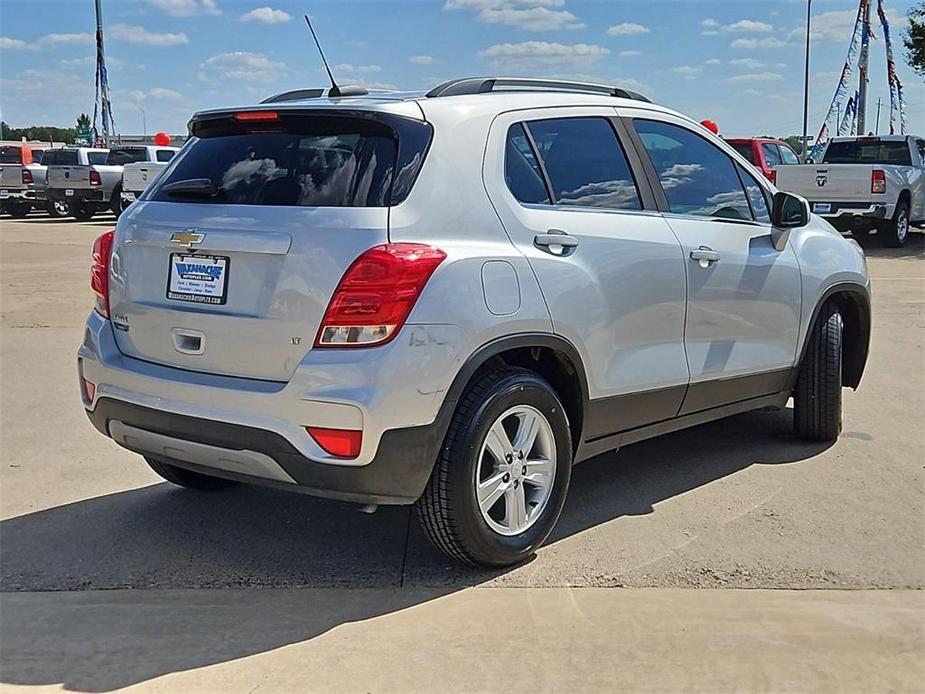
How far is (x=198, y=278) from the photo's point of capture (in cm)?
368

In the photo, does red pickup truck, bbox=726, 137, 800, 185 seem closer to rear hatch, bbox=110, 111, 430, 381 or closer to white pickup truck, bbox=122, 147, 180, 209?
white pickup truck, bbox=122, 147, 180, 209

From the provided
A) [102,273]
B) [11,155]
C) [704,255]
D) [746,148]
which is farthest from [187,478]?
[11,155]

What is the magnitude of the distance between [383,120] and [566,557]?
190cm

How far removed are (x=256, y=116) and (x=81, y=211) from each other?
23.9 metres

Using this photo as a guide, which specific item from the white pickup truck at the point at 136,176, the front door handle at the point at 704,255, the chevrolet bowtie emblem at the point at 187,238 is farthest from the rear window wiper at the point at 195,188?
the white pickup truck at the point at 136,176

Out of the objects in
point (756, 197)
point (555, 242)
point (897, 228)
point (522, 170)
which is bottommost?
point (897, 228)

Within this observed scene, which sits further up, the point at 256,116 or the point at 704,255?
the point at 256,116

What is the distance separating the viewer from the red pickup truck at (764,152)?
18422 mm

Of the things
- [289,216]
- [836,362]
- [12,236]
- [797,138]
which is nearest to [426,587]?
[289,216]

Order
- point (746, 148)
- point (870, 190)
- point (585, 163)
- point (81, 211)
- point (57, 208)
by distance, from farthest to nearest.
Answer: point (57, 208) → point (81, 211) → point (746, 148) → point (870, 190) → point (585, 163)

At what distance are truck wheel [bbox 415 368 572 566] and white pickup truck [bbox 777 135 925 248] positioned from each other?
1390 cm

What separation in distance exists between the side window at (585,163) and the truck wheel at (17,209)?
2692 cm

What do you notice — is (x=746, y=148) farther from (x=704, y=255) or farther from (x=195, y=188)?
(x=195, y=188)

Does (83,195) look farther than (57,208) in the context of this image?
No
